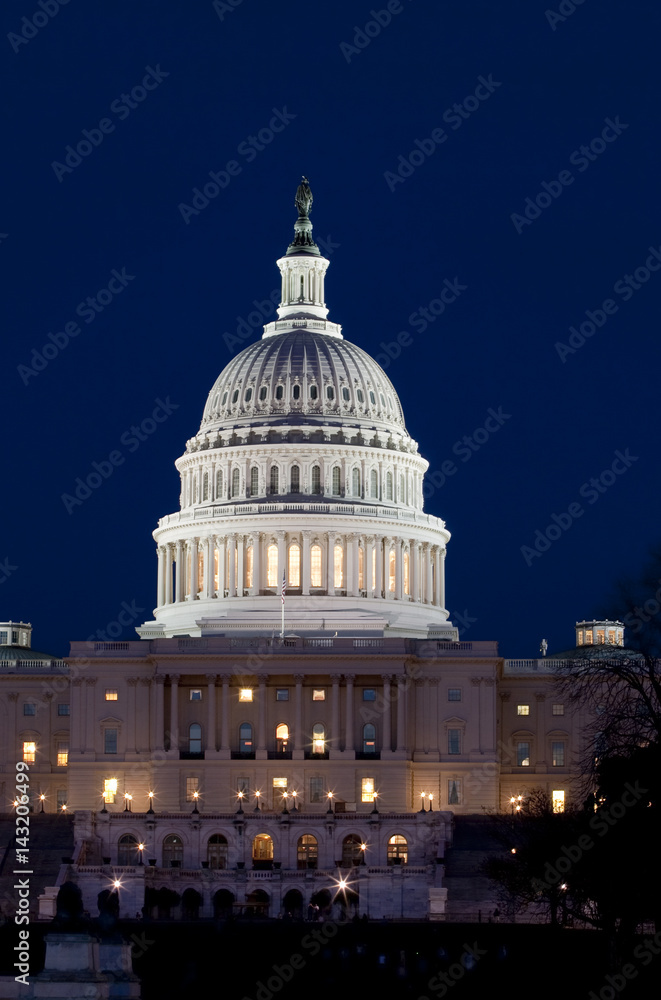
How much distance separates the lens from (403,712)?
180250 mm

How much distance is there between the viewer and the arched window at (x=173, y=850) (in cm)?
16362

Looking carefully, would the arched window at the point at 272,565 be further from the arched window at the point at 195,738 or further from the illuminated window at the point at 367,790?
the illuminated window at the point at 367,790

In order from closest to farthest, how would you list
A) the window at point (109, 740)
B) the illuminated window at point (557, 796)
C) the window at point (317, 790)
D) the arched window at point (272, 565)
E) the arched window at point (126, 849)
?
the arched window at point (126, 849) < the window at point (317, 790) < the illuminated window at point (557, 796) < the window at point (109, 740) < the arched window at point (272, 565)

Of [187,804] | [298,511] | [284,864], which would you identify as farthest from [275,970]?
[298,511]

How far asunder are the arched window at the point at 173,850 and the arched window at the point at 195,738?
53.6 feet

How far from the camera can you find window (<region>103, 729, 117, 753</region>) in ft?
594

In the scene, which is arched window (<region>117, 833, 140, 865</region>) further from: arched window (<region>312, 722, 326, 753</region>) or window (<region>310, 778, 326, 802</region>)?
arched window (<region>312, 722, 326, 753</region>)

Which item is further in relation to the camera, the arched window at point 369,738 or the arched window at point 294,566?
the arched window at point 294,566

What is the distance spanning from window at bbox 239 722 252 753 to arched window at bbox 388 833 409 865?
62.5ft

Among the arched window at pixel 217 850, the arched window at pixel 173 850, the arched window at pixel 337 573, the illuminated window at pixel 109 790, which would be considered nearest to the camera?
the arched window at pixel 217 850

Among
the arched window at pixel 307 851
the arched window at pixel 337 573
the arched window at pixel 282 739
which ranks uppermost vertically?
the arched window at pixel 337 573

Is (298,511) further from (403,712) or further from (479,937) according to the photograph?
(479,937)

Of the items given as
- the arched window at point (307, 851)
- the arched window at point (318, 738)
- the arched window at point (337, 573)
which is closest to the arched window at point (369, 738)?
the arched window at point (318, 738)

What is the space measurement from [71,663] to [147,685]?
519 centimetres
